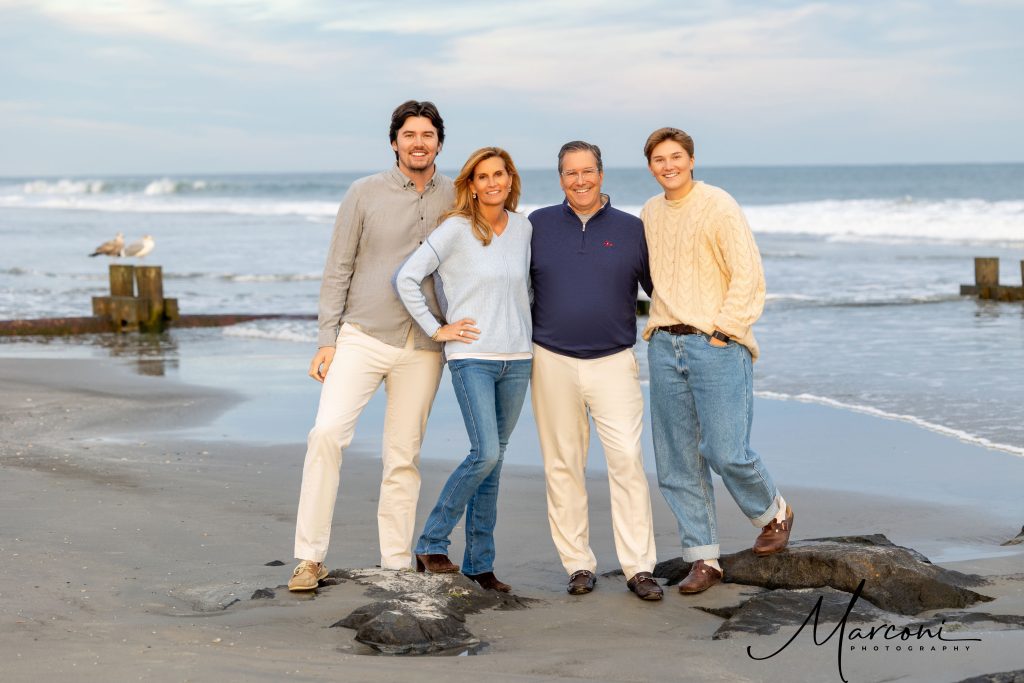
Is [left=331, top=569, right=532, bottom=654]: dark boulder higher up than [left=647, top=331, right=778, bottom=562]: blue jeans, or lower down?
lower down

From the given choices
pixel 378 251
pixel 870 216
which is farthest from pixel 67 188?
pixel 378 251

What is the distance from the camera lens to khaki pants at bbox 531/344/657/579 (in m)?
4.83

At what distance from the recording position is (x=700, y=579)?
4.93 m

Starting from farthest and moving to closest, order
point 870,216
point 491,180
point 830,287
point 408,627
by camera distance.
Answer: point 870,216
point 830,287
point 491,180
point 408,627

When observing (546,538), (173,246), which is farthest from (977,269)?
(173,246)

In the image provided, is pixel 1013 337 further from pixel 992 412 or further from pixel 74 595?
pixel 74 595

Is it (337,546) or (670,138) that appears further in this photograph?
(337,546)

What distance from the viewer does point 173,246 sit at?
30.9 meters

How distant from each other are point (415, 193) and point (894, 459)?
4.08 m

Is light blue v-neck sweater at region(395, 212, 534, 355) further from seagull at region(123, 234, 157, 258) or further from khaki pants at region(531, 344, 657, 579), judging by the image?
seagull at region(123, 234, 157, 258)

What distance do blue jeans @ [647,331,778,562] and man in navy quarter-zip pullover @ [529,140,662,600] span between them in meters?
0.12

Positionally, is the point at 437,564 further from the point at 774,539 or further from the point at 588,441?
the point at 774,539

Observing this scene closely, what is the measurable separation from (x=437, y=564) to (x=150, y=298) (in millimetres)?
10811

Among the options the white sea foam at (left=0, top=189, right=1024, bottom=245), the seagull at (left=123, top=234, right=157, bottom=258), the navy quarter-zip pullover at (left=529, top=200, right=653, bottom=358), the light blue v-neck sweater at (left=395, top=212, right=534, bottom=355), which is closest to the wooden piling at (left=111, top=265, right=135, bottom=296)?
the seagull at (left=123, top=234, right=157, bottom=258)
